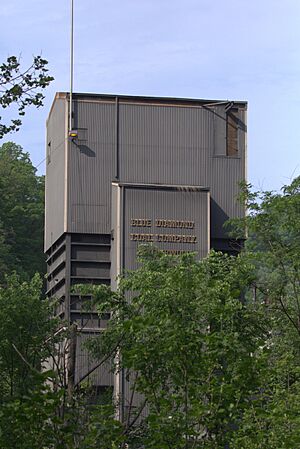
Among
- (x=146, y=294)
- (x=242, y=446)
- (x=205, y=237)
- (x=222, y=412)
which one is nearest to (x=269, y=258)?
(x=146, y=294)

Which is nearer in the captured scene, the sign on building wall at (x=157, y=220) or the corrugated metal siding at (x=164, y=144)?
the sign on building wall at (x=157, y=220)

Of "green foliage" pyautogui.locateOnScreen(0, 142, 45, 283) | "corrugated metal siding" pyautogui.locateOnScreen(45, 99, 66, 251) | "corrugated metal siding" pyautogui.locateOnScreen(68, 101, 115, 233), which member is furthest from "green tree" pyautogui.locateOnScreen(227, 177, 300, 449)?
"green foliage" pyautogui.locateOnScreen(0, 142, 45, 283)

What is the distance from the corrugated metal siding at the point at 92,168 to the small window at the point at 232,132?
245 inches

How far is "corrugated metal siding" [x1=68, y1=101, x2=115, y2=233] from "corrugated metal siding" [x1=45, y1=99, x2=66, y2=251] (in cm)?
111

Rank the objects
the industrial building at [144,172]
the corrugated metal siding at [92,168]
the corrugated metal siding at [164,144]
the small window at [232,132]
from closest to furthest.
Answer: the industrial building at [144,172], the corrugated metal siding at [92,168], the corrugated metal siding at [164,144], the small window at [232,132]

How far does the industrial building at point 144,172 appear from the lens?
223 ft

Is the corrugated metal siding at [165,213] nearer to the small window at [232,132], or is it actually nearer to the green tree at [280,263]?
the small window at [232,132]

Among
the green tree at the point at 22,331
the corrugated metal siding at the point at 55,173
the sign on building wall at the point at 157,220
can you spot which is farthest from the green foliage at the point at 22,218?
the green tree at the point at 22,331

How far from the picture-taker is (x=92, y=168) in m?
70.1

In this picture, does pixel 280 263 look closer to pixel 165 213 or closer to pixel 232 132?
pixel 165 213

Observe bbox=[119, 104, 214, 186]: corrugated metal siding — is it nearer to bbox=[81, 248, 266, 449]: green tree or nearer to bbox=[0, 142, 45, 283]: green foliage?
bbox=[81, 248, 266, 449]: green tree

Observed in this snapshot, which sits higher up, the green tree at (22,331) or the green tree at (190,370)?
the green tree at (22,331)

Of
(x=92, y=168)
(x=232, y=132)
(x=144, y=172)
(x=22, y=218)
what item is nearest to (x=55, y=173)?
(x=92, y=168)

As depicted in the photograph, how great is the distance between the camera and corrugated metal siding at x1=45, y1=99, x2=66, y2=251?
71.2 metres
